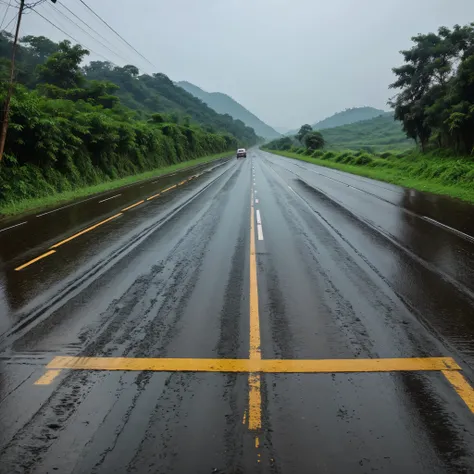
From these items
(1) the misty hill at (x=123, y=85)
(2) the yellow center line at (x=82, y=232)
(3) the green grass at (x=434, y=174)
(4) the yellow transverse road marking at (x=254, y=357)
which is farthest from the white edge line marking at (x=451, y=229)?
(1) the misty hill at (x=123, y=85)

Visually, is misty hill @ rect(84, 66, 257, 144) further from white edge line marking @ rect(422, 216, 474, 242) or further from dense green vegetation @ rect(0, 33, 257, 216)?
white edge line marking @ rect(422, 216, 474, 242)

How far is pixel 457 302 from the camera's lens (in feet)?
19.5

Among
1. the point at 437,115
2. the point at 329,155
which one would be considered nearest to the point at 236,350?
the point at 437,115

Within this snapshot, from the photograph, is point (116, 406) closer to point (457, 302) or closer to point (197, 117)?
point (457, 302)

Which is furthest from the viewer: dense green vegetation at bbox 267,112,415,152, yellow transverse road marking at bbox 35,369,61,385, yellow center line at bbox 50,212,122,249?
dense green vegetation at bbox 267,112,415,152

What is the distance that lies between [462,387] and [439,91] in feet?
107

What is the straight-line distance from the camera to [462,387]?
12.5 ft

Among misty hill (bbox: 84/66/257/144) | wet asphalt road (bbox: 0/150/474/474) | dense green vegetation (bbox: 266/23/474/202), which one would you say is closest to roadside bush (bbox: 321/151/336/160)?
dense green vegetation (bbox: 266/23/474/202)

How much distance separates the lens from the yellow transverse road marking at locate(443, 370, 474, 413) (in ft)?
11.7

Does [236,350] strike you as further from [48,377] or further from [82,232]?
[82,232]

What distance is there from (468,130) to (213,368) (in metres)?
28.8

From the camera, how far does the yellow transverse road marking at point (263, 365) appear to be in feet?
13.5

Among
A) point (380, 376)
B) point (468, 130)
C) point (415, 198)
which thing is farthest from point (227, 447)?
point (468, 130)

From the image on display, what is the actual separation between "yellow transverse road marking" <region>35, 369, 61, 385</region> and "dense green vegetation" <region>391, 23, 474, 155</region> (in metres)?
26.8
